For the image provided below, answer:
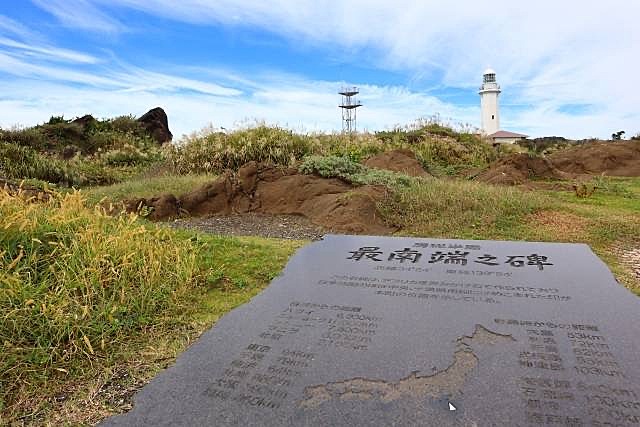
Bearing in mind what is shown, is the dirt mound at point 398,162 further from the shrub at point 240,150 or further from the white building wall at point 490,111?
the white building wall at point 490,111

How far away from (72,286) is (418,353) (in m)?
2.28

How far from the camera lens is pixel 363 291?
275cm

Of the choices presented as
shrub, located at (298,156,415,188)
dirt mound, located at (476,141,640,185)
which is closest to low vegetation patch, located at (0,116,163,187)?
shrub, located at (298,156,415,188)

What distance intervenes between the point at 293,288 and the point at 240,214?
5377 mm

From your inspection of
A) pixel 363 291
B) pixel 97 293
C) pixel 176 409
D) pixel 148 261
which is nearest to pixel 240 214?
pixel 148 261

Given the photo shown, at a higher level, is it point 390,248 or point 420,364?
point 390,248

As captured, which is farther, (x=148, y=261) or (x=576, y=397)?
(x=148, y=261)

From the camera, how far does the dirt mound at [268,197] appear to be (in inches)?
300

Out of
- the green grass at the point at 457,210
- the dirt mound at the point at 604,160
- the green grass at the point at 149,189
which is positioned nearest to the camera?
the green grass at the point at 457,210

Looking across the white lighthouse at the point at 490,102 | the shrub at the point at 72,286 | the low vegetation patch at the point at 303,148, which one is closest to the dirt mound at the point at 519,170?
the low vegetation patch at the point at 303,148

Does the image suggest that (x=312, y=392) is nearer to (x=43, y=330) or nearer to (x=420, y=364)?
(x=420, y=364)

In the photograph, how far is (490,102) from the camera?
1314 inches

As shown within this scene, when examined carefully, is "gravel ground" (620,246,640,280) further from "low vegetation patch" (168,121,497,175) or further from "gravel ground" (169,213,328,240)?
"low vegetation patch" (168,121,497,175)

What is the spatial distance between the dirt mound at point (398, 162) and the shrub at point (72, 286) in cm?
779
